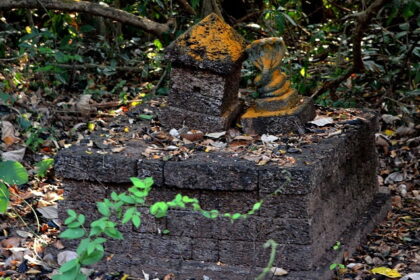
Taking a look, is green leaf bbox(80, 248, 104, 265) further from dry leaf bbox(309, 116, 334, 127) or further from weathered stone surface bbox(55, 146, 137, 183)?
dry leaf bbox(309, 116, 334, 127)

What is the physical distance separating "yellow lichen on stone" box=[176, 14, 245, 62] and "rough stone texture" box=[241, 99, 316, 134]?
0.40 m

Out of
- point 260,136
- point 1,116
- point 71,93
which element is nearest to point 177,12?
point 71,93

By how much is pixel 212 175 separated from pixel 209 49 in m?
0.93

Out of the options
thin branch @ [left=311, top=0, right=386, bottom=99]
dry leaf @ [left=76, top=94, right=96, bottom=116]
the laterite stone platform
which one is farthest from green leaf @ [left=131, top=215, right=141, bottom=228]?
dry leaf @ [left=76, top=94, right=96, bottom=116]

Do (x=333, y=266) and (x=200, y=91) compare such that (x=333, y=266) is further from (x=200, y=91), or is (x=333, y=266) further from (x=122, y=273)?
(x=200, y=91)

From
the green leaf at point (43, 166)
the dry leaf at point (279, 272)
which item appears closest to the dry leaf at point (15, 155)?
the green leaf at point (43, 166)

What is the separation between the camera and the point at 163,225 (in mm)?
4371

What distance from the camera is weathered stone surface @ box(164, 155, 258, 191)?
4180 millimetres

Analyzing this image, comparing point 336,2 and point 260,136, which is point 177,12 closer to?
point 336,2

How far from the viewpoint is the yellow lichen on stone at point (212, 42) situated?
4.76 m

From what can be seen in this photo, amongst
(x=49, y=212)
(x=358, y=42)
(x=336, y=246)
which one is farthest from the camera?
(x=358, y=42)

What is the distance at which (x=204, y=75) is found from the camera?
480cm

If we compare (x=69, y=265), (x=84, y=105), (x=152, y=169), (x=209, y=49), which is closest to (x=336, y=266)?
(x=152, y=169)

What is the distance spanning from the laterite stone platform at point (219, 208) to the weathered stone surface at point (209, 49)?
0.60m
